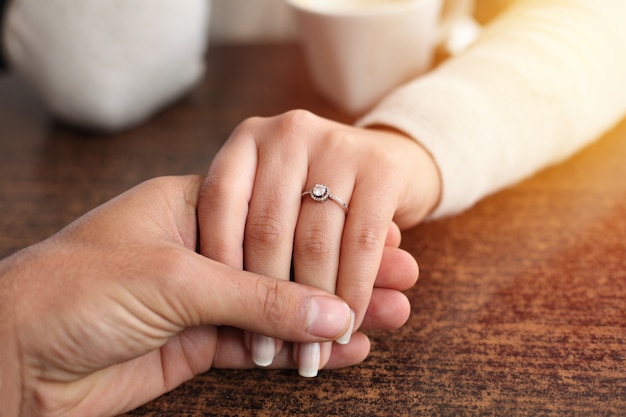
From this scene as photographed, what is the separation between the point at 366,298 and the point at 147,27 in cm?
43

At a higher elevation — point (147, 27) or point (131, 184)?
point (147, 27)

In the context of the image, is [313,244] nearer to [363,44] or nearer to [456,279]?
[456,279]

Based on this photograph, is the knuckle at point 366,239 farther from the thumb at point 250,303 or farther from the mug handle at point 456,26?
the mug handle at point 456,26

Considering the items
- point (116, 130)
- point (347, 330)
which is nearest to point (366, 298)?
point (347, 330)

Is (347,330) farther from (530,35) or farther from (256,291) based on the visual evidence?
(530,35)

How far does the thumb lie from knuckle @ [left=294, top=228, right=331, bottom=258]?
3 cm

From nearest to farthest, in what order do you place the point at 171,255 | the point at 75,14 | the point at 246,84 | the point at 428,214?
1. the point at 171,255
2. the point at 428,214
3. the point at 75,14
4. the point at 246,84

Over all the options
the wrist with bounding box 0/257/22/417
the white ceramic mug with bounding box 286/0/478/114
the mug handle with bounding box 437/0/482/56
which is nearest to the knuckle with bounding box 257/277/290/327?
the wrist with bounding box 0/257/22/417

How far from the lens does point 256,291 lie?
1.18 ft

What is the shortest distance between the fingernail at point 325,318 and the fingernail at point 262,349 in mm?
39

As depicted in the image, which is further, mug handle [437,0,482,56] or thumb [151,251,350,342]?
mug handle [437,0,482,56]

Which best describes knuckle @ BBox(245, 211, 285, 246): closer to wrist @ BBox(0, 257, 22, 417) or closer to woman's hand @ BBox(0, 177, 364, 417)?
woman's hand @ BBox(0, 177, 364, 417)

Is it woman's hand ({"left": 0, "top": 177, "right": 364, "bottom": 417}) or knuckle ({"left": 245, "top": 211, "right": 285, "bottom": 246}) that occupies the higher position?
knuckle ({"left": 245, "top": 211, "right": 285, "bottom": 246})

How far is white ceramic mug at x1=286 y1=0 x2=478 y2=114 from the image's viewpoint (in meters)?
0.63
